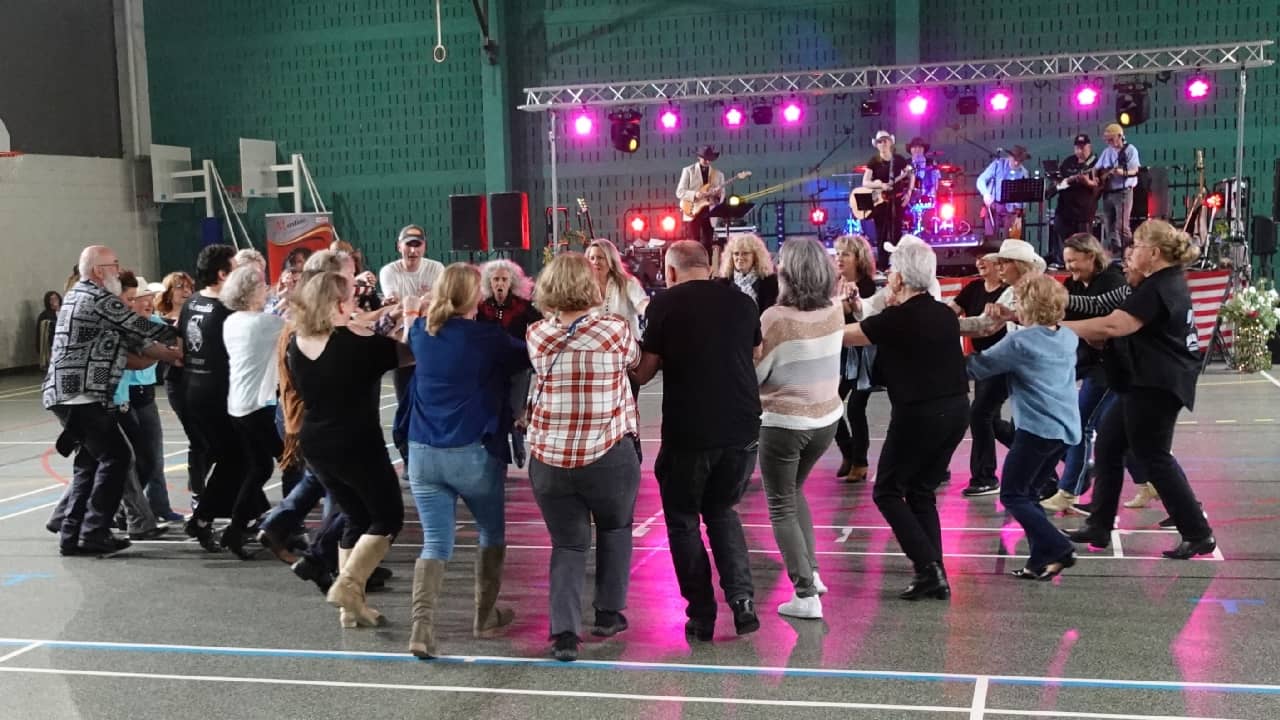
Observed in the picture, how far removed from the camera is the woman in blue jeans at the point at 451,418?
15.0ft

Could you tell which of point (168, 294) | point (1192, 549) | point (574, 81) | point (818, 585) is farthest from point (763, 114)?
point (818, 585)

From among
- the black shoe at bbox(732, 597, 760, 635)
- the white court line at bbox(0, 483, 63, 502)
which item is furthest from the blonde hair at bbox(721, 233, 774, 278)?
the white court line at bbox(0, 483, 63, 502)

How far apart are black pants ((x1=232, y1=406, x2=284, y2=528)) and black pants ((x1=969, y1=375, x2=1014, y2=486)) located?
3.85 metres

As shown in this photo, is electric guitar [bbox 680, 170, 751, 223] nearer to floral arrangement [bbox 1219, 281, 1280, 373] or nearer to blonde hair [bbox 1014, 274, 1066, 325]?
floral arrangement [bbox 1219, 281, 1280, 373]

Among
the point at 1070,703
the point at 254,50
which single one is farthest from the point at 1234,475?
the point at 254,50

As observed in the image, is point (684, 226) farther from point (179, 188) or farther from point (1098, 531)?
point (1098, 531)

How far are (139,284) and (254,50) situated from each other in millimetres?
13902

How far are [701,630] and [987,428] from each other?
10.3ft

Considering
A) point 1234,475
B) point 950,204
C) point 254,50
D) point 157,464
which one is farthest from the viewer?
point 254,50

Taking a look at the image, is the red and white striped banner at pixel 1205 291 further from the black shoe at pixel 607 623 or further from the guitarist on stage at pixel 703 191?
the black shoe at pixel 607 623

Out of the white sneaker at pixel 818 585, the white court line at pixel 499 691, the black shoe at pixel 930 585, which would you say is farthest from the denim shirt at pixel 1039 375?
the white court line at pixel 499 691

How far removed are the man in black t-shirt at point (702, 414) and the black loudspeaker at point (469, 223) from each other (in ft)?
40.1

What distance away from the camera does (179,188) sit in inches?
805

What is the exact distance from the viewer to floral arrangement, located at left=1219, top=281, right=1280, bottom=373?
1365 cm
